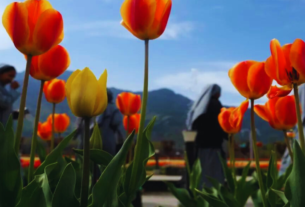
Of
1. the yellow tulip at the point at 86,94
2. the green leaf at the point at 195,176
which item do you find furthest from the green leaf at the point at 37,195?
the green leaf at the point at 195,176

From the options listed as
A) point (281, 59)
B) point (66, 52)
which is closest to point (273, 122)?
point (281, 59)

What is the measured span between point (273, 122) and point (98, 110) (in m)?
0.85

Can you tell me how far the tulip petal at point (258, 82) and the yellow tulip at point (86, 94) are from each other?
57 cm

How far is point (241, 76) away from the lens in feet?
4.20

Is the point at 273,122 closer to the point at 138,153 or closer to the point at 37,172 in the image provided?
the point at 138,153

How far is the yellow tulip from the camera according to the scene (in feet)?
2.67

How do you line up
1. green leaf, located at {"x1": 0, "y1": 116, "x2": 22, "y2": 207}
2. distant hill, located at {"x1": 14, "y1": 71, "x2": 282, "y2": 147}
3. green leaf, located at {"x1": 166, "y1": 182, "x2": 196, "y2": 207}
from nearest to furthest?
green leaf, located at {"x1": 0, "y1": 116, "x2": 22, "y2": 207}
green leaf, located at {"x1": 166, "y1": 182, "x2": 196, "y2": 207}
distant hill, located at {"x1": 14, "y1": 71, "x2": 282, "y2": 147}

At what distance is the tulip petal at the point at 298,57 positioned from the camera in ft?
3.38

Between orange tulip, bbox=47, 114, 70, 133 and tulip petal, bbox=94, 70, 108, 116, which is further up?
tulip petal, bbox=94, 70, 108, 116

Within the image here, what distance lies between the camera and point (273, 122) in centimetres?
146

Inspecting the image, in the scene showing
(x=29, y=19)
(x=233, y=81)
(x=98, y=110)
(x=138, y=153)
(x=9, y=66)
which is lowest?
(x=138, y=153)

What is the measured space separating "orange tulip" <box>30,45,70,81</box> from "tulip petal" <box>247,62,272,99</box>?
60 centimetres

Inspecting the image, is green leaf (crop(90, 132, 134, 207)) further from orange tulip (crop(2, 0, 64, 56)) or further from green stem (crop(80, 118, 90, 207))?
orange tulip (crop(2, 0, 64, 56))

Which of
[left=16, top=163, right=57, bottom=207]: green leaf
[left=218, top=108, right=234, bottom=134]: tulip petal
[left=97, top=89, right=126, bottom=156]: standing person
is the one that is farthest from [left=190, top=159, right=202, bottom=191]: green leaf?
[left=97, top=89, right=126, bottom=156]: standing person
